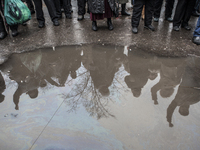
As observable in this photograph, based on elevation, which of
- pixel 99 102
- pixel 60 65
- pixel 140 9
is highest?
pixel 140 9

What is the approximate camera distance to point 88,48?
3.59 m

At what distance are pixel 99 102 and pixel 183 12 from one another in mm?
3275

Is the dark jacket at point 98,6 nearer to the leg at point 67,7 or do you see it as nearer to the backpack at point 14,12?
the leg at point 67,7

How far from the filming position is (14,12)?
147 inches

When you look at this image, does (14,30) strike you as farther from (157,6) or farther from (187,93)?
(187,93)

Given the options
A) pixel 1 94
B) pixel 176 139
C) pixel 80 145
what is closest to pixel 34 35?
pixel 1 94

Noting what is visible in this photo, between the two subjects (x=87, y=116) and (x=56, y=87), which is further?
(x=56, y=87)

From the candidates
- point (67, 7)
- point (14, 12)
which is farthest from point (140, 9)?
point (14, 12)

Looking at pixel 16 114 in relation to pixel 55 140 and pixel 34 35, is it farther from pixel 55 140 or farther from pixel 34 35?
pixel 34 35

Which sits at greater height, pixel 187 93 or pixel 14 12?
pixel 14 12

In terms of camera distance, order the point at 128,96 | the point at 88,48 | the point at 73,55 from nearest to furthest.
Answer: the point at 128,96 < the point at 73,55 < the point at 88,48

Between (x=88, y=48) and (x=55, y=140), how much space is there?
221 centimetres

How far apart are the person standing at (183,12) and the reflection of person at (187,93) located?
1.79 meters

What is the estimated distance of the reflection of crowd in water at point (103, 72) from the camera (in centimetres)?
Result: 235
